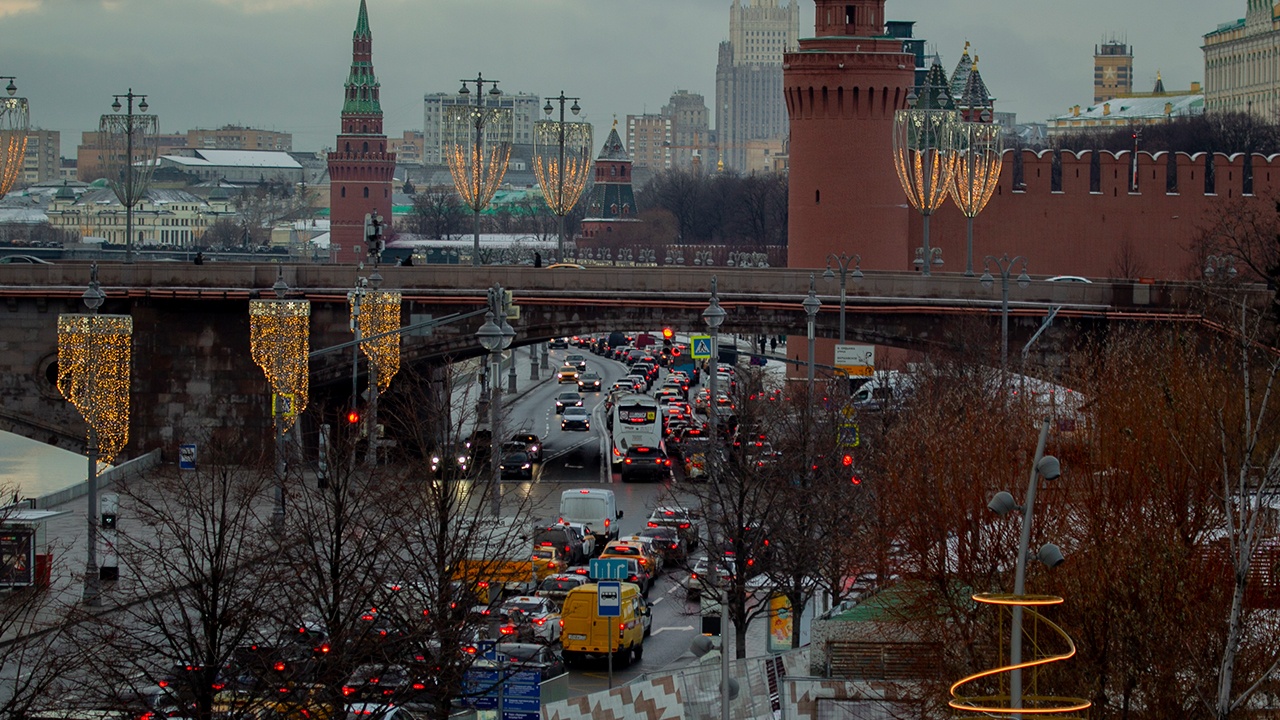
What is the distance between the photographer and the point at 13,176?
45625 mm

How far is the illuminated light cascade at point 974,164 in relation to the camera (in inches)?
2024

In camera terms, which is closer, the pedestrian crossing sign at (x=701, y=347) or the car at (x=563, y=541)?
the car at (x=563, y=541)

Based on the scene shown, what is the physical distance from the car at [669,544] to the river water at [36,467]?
19966 mm

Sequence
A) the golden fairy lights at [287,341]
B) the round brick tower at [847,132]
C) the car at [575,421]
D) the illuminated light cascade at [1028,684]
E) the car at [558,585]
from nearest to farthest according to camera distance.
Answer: the illuminated light cascade at [1028,684], the car at [558,585], the golden fairy lights at [287,341], the car at [575,421], the round brick tower at [847,132]

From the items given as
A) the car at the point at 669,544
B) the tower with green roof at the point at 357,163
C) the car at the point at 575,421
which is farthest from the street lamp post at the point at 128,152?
the tower with green roof at the point at 357,163

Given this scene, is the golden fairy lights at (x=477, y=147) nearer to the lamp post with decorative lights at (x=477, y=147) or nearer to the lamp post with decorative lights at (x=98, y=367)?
the lamp post with decorative lights at (x=477, y=147)

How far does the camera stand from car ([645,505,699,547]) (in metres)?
29.2

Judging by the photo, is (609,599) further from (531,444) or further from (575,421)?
(575,421)

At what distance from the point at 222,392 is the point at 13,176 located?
695 cm

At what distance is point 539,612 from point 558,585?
2738mm

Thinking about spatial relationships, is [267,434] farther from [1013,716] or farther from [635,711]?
[1013,716]

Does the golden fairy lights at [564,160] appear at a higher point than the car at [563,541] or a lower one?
higher

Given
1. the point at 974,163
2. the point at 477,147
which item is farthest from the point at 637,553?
the point at 974,163

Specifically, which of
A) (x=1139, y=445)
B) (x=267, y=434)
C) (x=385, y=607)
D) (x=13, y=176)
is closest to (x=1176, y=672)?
(x=1139, y=445)
